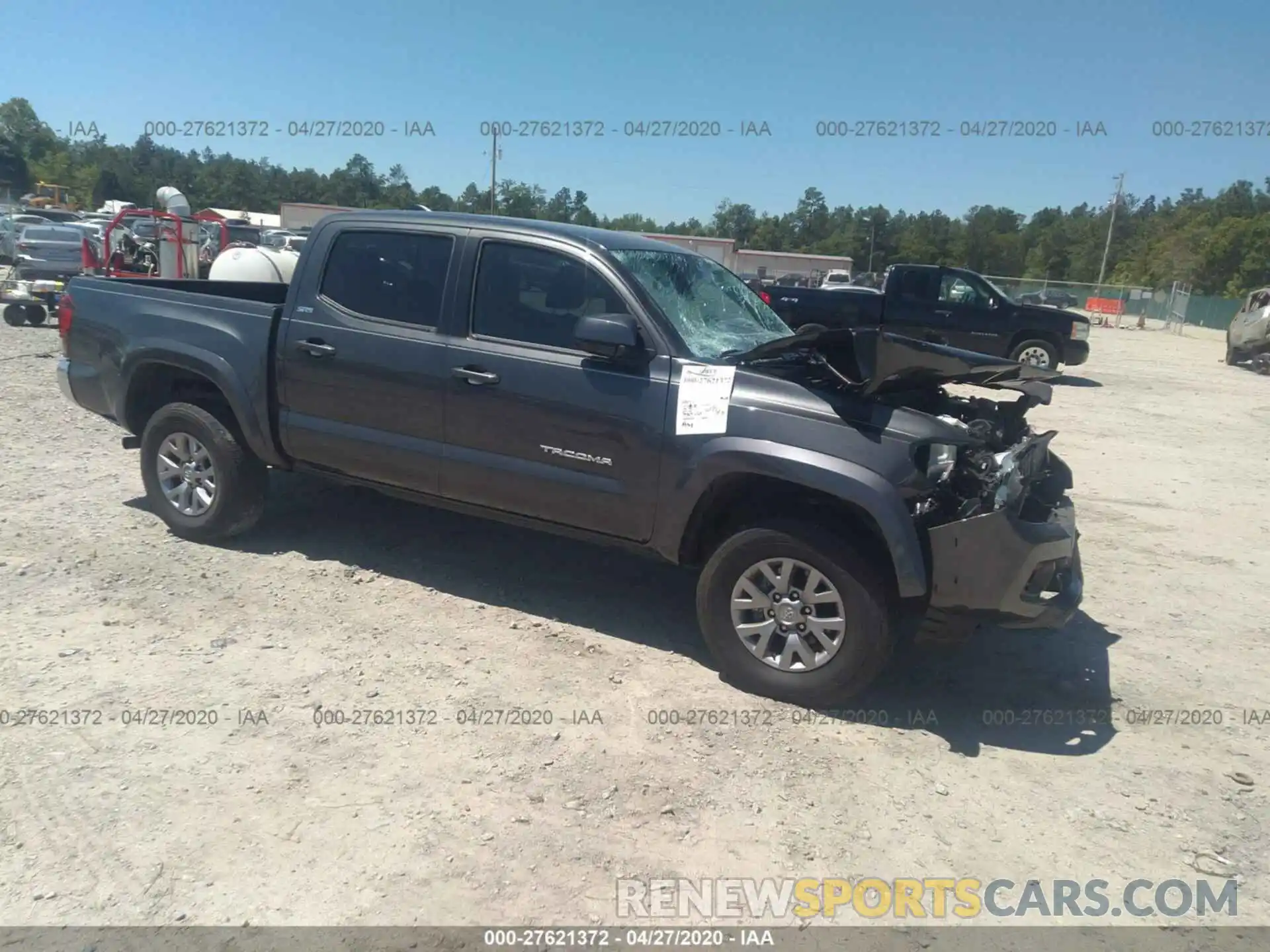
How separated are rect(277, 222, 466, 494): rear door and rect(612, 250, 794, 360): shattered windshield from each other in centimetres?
106

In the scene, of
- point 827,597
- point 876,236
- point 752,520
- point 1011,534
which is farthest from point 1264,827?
point 876,236

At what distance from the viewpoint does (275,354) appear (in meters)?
5.17

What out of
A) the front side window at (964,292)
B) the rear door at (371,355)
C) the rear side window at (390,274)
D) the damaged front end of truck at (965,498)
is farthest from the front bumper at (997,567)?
the front side window at (964,292)

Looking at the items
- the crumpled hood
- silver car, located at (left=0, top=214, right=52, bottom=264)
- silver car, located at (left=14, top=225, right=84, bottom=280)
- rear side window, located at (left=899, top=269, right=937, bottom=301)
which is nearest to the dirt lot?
the crumpled hood

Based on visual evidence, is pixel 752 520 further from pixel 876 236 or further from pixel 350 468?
pixel 876 236

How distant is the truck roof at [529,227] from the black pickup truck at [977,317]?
439 inches

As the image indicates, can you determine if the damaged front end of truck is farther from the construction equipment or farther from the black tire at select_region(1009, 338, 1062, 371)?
the construction equipment

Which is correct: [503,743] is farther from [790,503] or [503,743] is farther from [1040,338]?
[1040,338]

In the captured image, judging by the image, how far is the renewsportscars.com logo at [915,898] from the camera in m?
2.90

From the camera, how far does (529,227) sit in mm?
4758

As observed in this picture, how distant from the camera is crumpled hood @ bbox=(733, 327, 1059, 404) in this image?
3732mm

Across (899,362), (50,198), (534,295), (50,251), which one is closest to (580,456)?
(534,295)

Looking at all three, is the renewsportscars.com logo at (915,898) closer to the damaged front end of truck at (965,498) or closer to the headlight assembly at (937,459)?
the damaged front end of truck at (965,498)

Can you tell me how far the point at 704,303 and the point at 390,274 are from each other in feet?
5.72
